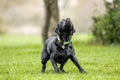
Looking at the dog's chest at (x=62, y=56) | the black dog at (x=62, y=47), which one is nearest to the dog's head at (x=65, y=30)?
the black dog at (x=62, y=47)

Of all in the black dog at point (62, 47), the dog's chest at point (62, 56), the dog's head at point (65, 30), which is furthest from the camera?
the dog's chest at point (62, 56)

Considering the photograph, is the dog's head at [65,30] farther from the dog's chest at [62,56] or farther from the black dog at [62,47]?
the dog's chest at [62,56]

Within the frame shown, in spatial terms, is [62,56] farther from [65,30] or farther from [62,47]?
[65,30]

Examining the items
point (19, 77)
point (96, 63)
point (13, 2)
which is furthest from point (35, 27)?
point (19, 77)

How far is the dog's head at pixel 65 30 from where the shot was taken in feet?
39.5

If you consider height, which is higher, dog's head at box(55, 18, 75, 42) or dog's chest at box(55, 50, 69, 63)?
dog's head at box(55, 18, 75, 42)

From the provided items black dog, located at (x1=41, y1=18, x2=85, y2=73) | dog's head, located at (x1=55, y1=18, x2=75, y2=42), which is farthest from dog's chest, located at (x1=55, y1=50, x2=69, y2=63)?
dog's head, located at (x1=55, y1=18, x2=75, y2=42)

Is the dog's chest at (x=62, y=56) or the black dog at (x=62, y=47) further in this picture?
the dog's chest at (x=62, y=56)

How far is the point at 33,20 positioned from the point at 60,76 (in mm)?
35465

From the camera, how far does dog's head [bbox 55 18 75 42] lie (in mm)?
12047

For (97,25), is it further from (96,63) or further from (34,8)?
(34,8)

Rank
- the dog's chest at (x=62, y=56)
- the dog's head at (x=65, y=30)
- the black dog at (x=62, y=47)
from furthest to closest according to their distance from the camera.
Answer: the dog's chest at (x=62, y=56) → the black dog at (x=62, y=47) → the dog's head at (x=65, y=30)

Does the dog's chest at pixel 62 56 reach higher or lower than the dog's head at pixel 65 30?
lower

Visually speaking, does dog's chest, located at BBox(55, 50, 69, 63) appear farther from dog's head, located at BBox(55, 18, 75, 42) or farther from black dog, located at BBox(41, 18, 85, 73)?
A: dog's head, located at BBox(55, 18, 75, 42)
